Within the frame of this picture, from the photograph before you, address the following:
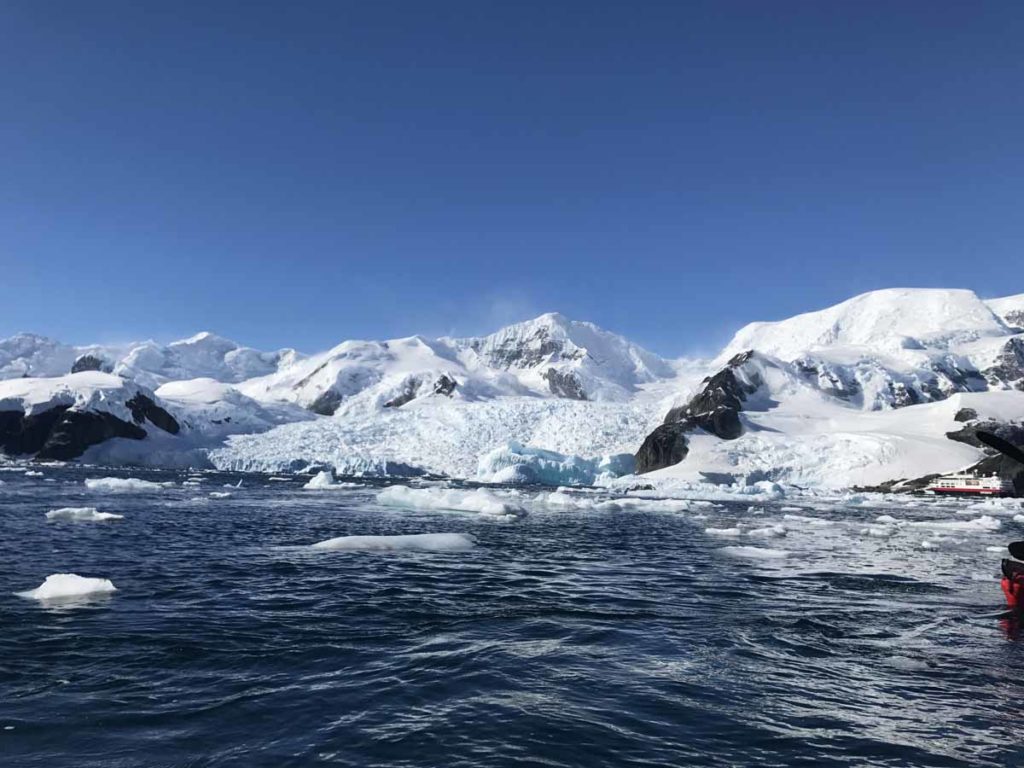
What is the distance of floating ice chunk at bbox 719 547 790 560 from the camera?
24.7 meters

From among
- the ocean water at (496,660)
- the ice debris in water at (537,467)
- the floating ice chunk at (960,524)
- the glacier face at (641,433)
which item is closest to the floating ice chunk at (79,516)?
the ocean water at (496,660)

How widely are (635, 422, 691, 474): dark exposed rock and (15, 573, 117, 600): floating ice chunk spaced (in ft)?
290

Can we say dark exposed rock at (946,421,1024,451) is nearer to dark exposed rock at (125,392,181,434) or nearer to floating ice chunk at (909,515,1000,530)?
floating ice chunk at (909,515,1000,530)

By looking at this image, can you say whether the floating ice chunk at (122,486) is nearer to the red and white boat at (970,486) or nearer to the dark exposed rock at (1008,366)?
the red and white boat at (970,486)

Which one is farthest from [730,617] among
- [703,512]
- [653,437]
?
[653,437]

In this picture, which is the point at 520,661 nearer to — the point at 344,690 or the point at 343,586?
the point at 344,690

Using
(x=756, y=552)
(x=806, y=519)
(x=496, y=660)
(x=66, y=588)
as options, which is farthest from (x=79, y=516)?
(x=806, y=519)

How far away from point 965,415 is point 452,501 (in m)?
89.4

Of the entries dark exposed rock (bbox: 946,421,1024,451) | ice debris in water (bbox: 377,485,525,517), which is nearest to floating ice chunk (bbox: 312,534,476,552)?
ice debris in water (bbox: 377,485,525,517)

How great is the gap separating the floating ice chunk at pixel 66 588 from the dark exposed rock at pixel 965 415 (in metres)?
112

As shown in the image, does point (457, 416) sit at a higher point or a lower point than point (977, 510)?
higher

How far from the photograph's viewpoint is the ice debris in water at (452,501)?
4116cm

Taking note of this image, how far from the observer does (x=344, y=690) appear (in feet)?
30.9

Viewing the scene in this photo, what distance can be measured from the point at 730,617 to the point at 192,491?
4852 centimetres
